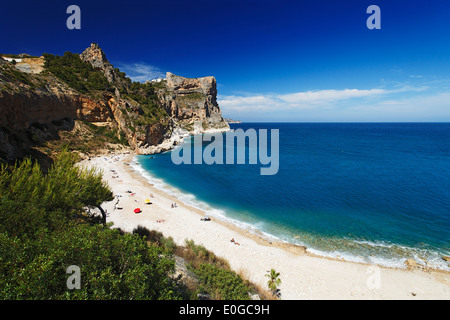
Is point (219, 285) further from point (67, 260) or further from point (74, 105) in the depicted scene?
point (74, 105)

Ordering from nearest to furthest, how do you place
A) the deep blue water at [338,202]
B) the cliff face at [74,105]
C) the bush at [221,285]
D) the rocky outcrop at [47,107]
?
1. the bush at [221,285]
2. the deep blue water at [338,202]
3. the rocky outcrop at [47,107]
4. the cliff face at [74,105]

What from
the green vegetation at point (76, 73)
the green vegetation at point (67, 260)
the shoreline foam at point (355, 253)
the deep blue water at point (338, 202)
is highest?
the green vegetation at point (76, 73)

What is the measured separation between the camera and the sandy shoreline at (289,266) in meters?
12.8

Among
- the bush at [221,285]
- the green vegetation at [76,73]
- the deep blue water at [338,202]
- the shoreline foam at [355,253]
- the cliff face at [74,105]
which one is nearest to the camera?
the bush at [221,285]

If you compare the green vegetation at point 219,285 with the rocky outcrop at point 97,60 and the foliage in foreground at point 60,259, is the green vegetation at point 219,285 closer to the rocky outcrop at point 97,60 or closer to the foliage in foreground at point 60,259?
the foliage in foreground at point 60,259

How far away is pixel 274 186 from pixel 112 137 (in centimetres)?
4534

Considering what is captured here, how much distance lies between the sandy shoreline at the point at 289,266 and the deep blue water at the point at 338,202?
1732 millimetres

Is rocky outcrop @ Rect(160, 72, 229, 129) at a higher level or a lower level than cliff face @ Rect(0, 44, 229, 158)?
higher

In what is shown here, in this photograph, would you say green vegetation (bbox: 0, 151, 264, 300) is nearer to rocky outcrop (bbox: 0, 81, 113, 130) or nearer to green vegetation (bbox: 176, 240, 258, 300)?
green vegetation (bbox: 176, 240, 258, 300)

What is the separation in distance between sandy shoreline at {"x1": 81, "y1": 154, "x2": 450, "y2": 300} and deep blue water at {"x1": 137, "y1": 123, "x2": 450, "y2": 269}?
1732mm

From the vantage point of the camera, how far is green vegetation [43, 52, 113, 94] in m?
49.6

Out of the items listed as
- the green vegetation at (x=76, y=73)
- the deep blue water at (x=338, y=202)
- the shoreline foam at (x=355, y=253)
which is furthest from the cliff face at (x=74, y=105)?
the shoreline foam at (x=355, y=253)

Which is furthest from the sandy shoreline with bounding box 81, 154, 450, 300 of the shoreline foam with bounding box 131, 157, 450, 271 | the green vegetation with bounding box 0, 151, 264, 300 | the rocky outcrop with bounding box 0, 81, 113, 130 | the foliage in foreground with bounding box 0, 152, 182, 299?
the rocky outcrop with bounding box 0, 81, 113, 130
